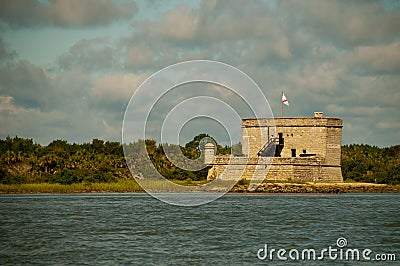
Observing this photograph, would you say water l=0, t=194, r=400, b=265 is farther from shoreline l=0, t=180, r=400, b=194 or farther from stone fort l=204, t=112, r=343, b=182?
stone fort l=204, t=112, r=343, b=182

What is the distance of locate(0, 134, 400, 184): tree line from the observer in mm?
47844

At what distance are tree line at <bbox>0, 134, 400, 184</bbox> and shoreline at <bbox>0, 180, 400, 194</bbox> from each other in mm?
614

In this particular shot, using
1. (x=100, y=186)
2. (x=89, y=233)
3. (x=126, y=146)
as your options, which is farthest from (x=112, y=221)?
(x=126, y=146)

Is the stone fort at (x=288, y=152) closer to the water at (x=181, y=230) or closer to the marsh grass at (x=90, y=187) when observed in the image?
the marsh grass at (x=90, y=187)

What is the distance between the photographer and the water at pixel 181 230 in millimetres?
19391

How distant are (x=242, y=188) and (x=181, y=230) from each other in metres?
22.1

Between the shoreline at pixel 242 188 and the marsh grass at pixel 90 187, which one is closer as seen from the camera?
the shoreline at pixel 242 188

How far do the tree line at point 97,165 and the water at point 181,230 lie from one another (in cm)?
921

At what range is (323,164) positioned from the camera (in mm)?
47938

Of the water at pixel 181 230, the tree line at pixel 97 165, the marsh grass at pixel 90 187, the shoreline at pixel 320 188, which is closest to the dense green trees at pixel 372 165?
the tree line at pixel 97 165

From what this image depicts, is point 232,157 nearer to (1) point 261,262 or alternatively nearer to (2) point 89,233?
(2) point 89,233

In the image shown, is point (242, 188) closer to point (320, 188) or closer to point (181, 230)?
point (320, 188)

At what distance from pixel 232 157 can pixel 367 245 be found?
2638 centimetres

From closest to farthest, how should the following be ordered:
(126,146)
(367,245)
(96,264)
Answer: (96,264) < (367,245) < (126,146)
